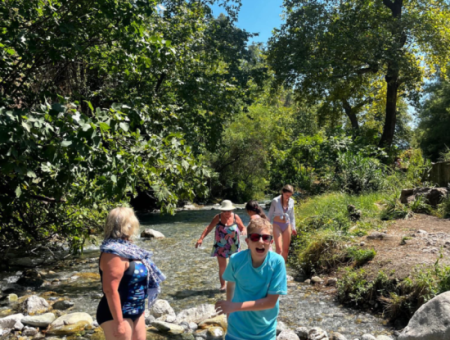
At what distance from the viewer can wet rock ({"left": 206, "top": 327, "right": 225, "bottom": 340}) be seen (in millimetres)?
5629

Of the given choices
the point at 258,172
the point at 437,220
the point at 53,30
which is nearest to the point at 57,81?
the point at 53,30

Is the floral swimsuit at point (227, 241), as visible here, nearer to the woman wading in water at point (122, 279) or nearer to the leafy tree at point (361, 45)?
the woman wading in water at point (122, 279)

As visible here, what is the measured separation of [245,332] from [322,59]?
59.2 feet

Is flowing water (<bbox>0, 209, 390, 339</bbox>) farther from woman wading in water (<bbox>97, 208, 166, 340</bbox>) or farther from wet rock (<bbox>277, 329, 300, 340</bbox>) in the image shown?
woman wading in water (<bbox>97, 208, 166, 340</bbox>)

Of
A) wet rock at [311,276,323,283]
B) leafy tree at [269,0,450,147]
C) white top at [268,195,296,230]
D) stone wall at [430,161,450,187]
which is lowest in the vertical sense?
wet rock at [311,276,323,283]

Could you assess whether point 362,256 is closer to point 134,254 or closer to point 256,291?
point 256,291

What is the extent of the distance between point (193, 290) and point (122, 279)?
4.98 m

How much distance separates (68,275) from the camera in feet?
30.4

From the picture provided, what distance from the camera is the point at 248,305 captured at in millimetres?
2928

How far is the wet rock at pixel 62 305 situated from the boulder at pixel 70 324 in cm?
94

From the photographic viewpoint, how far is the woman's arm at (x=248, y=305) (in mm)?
2924

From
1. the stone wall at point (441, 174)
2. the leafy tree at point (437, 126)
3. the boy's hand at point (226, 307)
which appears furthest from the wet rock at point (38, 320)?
the leafy tree at point (437, 126)

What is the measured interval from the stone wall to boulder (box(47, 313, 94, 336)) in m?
11.0

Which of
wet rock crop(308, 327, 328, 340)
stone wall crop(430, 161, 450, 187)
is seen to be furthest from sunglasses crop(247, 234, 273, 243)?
stone wall crop(430, 161, 450, 187)
